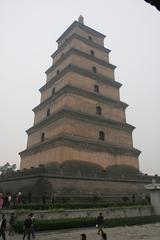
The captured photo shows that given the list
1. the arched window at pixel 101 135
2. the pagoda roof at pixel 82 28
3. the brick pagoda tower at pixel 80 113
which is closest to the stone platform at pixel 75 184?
the brick pagoda tower at pixel 80 113

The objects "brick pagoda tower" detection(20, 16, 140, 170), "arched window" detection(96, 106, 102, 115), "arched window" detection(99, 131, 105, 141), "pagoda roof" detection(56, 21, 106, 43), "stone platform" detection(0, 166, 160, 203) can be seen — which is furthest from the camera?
"pagoda roof" detection(56, 21, 106, 43)

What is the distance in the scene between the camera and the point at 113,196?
22.2 metres

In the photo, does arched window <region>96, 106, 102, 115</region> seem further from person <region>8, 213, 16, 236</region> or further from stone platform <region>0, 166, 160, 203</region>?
person <region>8, 213, 16, 236</region>

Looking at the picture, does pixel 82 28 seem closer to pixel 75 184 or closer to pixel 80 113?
pixel 80 113

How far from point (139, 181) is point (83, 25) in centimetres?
2164

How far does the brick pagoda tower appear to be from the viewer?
23812 millimetres

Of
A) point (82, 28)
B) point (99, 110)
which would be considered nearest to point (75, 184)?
point (99, 110)

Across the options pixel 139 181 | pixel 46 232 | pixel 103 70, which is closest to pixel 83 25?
pixel 103 70

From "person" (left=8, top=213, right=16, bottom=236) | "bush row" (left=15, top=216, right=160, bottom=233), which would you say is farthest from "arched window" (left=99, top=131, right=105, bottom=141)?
"person" (left=8, top=213, right=16, bottom=236)

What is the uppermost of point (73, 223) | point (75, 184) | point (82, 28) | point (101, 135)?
point (82, 28)

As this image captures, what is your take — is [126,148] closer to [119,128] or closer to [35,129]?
[119,128]

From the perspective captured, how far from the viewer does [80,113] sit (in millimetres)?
25219

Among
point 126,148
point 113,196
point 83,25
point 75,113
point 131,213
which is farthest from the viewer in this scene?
point 83,25

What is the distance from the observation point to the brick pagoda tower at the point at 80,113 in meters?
23.8
